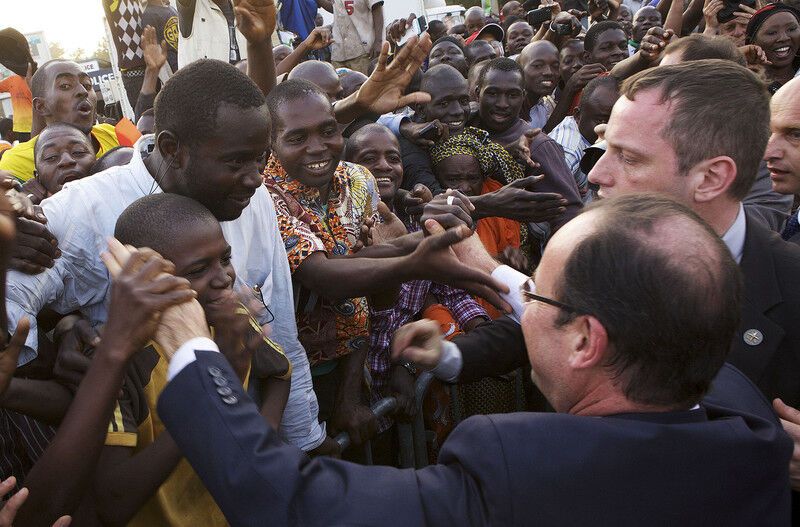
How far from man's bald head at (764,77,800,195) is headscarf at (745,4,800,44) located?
11.4 ft

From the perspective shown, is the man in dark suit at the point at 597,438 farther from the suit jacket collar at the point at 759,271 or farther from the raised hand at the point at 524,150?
the raised hand at the point at 524,150

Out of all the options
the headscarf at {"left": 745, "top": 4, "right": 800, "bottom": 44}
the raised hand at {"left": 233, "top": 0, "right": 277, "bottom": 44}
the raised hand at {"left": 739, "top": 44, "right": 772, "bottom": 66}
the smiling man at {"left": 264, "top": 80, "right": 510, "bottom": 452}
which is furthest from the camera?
the headscarf at {"left": 745, "top": 4, "right": 800, "bottom": 44}

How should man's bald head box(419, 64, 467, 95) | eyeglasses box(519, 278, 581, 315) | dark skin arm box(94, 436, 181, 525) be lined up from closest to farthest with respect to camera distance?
eyeglasses box(519, 278, 581, 315), dark skin arm box(94, 436, 181, 525), man's bald head box(419, 64, 467, 95)

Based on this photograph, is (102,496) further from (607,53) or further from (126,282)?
(607,53)

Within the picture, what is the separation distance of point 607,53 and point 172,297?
20.7 feet

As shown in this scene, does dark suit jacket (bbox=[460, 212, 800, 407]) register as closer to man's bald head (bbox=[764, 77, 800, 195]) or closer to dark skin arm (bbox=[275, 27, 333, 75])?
man's bald head (bbox=[764, 77, 800, 195])

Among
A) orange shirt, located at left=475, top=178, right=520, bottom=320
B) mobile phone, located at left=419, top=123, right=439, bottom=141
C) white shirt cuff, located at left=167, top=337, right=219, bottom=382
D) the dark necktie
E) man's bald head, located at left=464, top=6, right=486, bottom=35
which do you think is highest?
white shirt cuff, located at left=167, top=337, right=219, bottom=382

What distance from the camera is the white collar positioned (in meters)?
2.15

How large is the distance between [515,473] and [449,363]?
111 centimetres

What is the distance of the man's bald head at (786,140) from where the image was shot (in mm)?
2697

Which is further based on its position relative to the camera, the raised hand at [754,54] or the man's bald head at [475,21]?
the man's bald head at [475,21]

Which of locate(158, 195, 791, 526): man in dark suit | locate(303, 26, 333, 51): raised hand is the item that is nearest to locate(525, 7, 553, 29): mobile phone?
locate(303, 26, 333, 51): raised hand

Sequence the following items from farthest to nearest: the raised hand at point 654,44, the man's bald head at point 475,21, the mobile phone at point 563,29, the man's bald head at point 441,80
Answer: the man's bald head at point 475,21 → the mobile phone at point 563,29 → the raised hand at point 654,44 → the man's bald head at point 441,80

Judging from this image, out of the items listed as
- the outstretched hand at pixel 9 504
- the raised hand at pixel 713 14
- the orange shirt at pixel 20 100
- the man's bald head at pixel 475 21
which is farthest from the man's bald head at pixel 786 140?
the man's bald head at pixel 475 21
